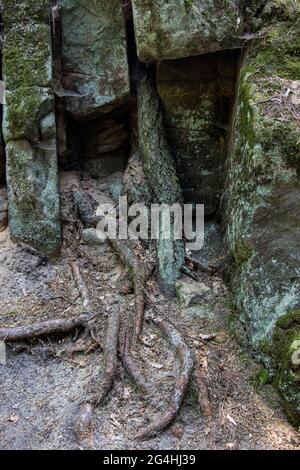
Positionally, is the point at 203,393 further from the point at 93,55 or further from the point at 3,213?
the point at 93,55

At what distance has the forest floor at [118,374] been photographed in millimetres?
3637

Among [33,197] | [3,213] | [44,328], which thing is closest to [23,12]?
[33,197]

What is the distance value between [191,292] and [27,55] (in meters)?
3.13

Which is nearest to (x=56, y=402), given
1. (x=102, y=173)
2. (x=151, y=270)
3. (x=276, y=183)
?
(x=151, y=270)

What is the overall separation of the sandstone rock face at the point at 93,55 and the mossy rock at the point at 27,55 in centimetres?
45

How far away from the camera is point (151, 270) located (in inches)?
204

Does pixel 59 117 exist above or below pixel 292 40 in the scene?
below

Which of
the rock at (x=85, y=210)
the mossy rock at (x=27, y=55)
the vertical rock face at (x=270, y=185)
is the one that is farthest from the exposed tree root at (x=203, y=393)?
the mossy rock at (x=27, y=55)

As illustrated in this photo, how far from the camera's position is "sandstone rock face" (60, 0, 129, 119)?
5.50 m

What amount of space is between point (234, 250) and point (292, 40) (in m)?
2.13

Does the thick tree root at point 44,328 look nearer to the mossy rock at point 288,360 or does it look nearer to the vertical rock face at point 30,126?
the vertical rock face at point 30,126
